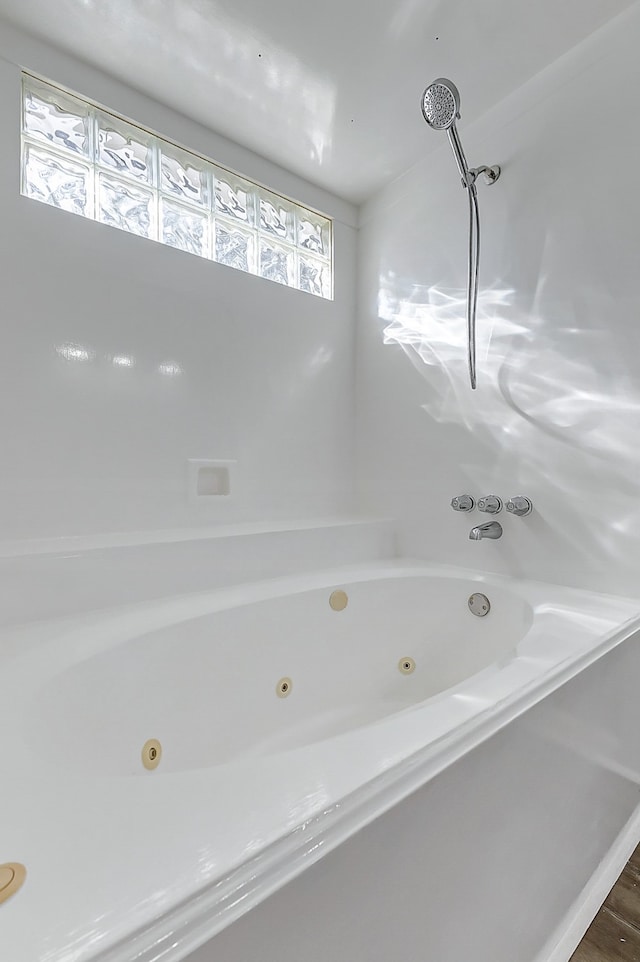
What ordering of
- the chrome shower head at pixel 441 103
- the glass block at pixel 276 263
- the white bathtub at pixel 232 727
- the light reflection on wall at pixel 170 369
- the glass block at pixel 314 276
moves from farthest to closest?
the glass block at pixel 314 276, the glass block at pixel 276 263, the light reflection on wall at pixel 170 369, the chrome shower head at pixel 441 103, the white bathtub at pixel 232 727

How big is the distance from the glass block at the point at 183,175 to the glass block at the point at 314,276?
0.50 m

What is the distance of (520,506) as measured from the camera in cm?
158

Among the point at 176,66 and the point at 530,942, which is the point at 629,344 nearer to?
the point at 530,942

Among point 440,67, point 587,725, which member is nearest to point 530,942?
point 587,725

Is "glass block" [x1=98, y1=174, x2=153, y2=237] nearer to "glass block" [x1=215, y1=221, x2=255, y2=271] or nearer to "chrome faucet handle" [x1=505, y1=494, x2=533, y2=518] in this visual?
"glass block" [x1=215, y1=221, x2=255, y2=271]

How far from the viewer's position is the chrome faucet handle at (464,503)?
5.65 feet

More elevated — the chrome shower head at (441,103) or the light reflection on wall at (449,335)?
the chrome shower head at (441,103)

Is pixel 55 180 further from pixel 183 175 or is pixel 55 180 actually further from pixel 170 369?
pixel 170 369

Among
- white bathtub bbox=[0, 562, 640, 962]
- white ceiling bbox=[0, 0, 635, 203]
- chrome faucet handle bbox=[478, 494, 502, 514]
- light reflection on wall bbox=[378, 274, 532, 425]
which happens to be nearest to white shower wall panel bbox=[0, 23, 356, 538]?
white ceiling bbox=[0, 0, 635, 203]

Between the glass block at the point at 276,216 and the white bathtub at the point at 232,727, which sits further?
the glass block at the point at 276,216

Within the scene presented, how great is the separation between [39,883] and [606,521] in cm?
152

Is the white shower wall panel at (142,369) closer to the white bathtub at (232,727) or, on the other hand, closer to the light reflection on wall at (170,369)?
the light reflection on wall at (170,369)

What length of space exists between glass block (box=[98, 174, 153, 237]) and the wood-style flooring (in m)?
2.22

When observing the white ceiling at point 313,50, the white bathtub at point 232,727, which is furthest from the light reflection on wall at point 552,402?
the white ceiling at point 313,50
